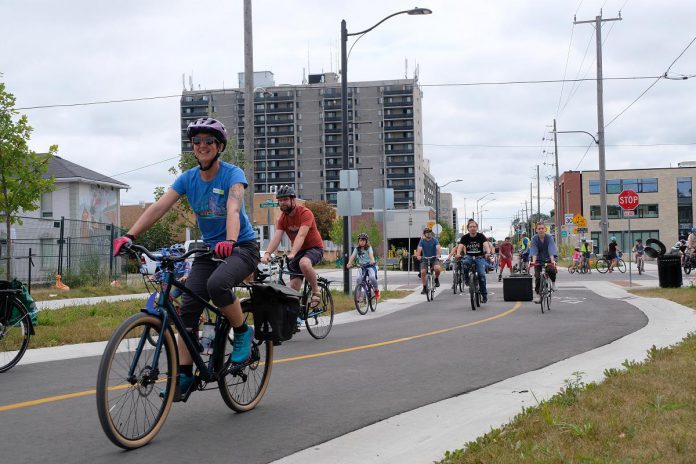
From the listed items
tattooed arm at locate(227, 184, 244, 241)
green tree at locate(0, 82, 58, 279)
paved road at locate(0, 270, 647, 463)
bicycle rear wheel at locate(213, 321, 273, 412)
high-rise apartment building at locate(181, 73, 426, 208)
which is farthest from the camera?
high-rise apartment building at locate(181, 73, 426, 208)

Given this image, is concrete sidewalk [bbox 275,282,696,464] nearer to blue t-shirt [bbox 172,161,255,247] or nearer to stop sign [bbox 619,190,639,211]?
blue t-shirt [bbox 172,161,255,247]

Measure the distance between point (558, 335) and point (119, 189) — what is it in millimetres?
41597

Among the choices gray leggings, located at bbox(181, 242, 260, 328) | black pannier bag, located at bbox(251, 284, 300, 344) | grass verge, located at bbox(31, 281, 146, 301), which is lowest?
grass verge, located at bbox(31, 281, 146, 301)

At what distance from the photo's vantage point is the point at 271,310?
224 inches

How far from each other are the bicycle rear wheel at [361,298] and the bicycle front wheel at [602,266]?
81.8 ft

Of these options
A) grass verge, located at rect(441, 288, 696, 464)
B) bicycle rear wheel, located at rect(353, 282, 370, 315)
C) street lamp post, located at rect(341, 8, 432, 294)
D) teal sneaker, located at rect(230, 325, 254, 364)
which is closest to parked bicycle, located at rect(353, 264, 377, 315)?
bicycle rear wheel, located at rect(353, 282, 370, 315)

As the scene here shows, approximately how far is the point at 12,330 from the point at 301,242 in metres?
3.74

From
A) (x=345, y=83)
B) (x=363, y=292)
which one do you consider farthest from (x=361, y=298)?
(x=345, y=83)

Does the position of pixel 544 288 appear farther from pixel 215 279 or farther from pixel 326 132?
pixel 326 132

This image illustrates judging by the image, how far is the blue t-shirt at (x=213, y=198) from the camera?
5355mm

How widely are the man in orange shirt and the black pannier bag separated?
401 cm

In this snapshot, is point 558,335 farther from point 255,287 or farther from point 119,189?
point 119,189

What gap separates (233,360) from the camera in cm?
546

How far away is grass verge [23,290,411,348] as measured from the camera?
35.7ft
